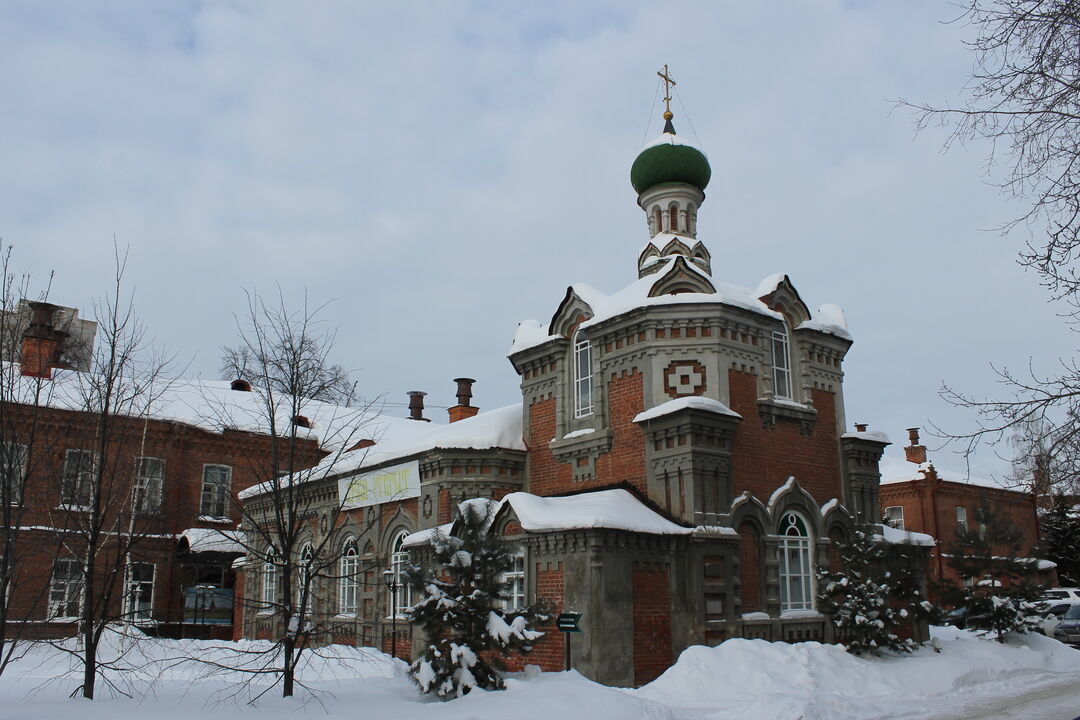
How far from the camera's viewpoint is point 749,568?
15594 mm

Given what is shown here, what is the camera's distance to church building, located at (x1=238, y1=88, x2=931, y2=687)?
14.4m

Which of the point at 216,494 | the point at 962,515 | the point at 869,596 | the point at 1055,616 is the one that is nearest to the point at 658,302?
the point at 869,596

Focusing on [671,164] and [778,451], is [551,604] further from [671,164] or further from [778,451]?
[671,164]

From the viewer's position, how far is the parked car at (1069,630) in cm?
2150

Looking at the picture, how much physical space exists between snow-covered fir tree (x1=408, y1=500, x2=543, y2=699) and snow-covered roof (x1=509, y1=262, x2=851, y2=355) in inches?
262

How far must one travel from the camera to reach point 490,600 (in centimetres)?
1120

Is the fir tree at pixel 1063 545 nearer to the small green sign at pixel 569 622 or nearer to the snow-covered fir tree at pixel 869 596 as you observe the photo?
the snow-covered fir tree at pixel 869 596

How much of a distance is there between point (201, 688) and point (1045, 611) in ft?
54.2

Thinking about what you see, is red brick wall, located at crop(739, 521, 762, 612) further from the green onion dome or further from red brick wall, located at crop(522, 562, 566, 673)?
the green onion dome

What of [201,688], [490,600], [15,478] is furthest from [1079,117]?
[201,688]

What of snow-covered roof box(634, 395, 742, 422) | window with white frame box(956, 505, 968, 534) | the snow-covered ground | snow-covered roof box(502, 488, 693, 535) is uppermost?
snow-covered roof box(634, 395, 742, 422)

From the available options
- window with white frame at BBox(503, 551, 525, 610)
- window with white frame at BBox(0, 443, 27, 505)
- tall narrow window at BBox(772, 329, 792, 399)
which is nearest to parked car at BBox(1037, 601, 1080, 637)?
tall narrow window at BBox(772, 329, 792, 399)

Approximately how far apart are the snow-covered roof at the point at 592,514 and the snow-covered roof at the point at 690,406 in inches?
59.4

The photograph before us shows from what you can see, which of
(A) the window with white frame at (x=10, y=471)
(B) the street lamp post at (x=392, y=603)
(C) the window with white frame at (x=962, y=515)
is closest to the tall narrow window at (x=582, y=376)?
(B) the street lamp post at (x=392, y=603)
